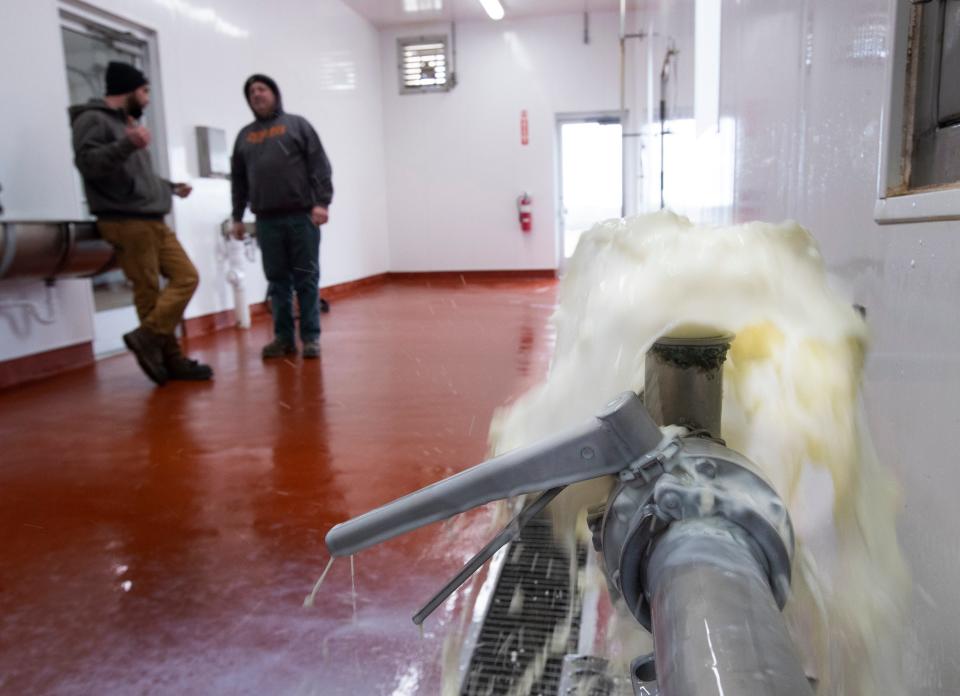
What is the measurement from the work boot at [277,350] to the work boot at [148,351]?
0.70 metres

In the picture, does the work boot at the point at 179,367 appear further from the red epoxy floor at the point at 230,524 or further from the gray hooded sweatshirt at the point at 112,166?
the gray hooded sweatshirt at the point at 112,166

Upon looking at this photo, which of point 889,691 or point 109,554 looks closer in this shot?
point 889,691

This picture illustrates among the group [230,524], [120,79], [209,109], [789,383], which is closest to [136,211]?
[120,79]

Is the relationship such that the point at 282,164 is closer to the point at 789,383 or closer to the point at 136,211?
the point at 136,211

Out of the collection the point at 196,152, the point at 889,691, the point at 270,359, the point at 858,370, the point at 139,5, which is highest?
the point at 139,5

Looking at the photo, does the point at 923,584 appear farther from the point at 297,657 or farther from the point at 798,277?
the point at 297,657

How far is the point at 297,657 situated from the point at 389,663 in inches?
6.6

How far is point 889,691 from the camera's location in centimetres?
67

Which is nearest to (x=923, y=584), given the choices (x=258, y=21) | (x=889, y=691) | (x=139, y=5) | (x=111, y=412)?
(x=889, y=691)

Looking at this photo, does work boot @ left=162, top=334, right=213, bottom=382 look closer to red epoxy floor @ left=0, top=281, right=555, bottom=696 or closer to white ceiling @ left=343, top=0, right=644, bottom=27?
red epoxy floor @ left=0, top=281, right=555, bottom=696

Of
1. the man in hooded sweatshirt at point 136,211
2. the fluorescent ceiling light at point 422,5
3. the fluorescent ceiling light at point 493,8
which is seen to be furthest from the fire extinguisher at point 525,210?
the man in hooded sweatshirt at point 136,211

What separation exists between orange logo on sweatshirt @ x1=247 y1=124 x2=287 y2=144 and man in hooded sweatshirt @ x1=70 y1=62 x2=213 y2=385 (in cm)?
63

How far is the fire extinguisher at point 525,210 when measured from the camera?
9.33m

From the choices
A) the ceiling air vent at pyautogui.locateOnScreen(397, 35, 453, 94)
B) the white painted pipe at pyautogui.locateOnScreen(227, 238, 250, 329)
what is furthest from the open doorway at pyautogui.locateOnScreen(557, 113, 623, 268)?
the white painted pipe at pyautogui.locateOnScreen(227, 238, 250, 329)
